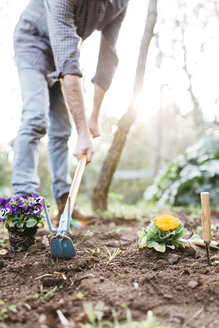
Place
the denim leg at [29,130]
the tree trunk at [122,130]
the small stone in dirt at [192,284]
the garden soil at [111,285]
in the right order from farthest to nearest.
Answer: the tree trunk at [122,130] < the denim leg at [29,130] < the small stone in dirt at [192,284] < the garden soil at [111,285]

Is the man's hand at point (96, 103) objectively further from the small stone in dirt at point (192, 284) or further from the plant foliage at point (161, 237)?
the small stone in dirt at point (192, 284)

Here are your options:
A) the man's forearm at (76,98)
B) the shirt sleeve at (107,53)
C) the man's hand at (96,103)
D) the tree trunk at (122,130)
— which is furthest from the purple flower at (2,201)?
the tree trunk at (122,130)

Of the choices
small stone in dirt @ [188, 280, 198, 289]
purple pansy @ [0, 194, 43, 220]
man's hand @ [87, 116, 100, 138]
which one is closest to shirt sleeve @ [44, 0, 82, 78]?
man's hand @ [87, 116, 100, 138]

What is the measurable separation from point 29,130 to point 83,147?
467mm

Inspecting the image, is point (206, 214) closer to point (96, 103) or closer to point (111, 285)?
point (111, 285)

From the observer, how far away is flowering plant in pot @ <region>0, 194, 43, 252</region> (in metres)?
1.74

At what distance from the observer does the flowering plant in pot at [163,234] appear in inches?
64.7

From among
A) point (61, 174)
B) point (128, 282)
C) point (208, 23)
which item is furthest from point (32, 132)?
point (208, 23)

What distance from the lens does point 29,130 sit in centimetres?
214

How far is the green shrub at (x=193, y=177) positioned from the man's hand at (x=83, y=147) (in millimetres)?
2867

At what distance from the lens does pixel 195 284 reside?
121cm

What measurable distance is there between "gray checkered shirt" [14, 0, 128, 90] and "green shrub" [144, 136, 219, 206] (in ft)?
8.38

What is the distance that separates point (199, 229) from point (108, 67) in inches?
64.7

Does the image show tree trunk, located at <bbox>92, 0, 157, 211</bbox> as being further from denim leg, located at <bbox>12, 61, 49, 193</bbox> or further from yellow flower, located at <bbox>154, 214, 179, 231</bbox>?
yellow flower, located at <bbox>154, 214, 179, 231</bbox>
